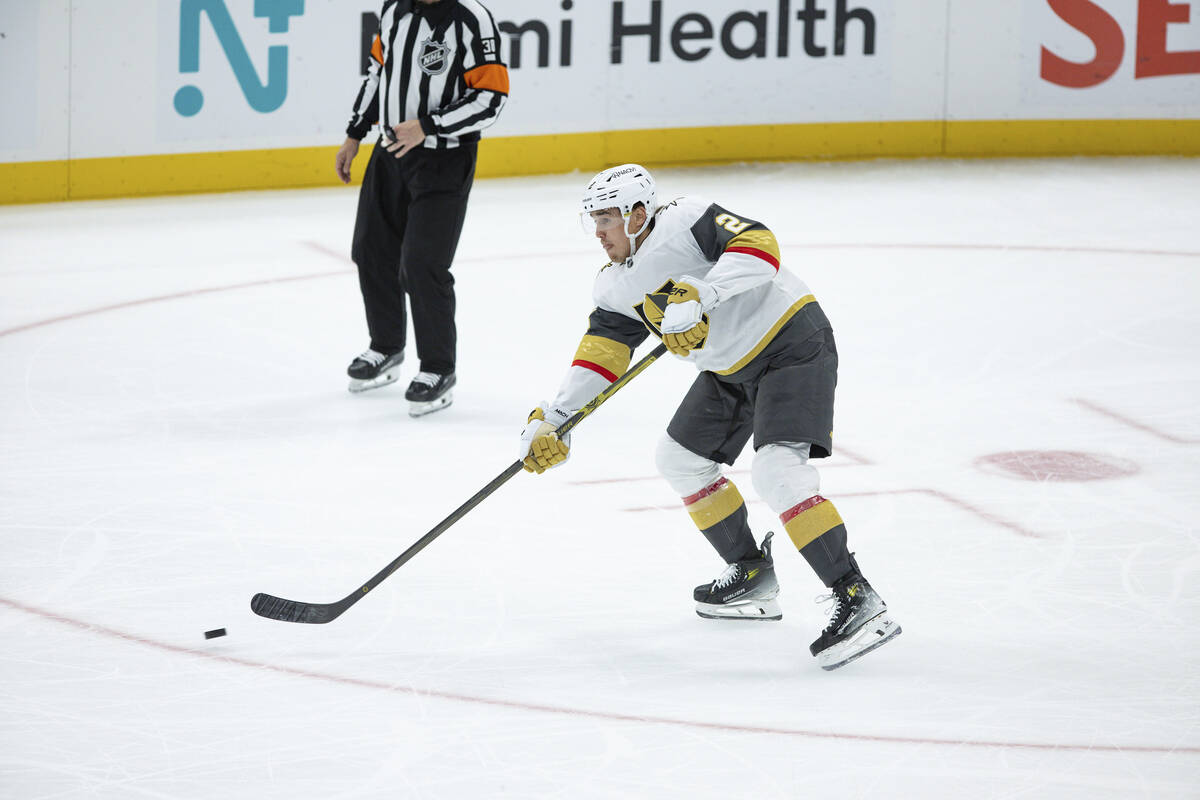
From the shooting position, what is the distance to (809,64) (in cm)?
937

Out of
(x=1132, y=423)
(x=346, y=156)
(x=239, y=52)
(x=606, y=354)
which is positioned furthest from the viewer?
(x=239, y=52)

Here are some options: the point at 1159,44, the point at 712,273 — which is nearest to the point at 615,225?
the point at 712,273

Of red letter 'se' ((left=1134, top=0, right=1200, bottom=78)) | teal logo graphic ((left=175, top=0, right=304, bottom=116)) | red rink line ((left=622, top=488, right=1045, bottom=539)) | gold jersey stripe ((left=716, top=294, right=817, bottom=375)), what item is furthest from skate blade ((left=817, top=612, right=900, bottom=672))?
red letter 'se' ((left=1134, top=0, right=1200, bottom=78))

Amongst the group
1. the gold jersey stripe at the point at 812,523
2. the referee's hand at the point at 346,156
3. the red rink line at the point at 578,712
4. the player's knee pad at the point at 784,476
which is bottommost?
the red rink line at the point at 578,712

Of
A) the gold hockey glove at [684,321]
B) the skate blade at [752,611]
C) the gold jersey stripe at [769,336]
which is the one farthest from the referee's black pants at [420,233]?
the gold hockey glove at [684,321]

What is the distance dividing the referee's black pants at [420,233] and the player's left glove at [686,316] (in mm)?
2210

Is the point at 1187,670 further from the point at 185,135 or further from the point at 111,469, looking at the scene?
the point at 185,135

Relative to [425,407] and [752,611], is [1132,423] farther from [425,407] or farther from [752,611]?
[425,407]

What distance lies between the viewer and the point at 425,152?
530 centimetres

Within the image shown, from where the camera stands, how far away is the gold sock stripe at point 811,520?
3258 mm

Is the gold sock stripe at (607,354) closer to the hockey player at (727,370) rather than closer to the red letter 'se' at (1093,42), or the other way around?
the hockey player at (727,370)

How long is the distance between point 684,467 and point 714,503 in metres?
0.11

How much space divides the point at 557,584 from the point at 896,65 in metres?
6.28

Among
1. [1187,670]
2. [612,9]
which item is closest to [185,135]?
[612,9]
